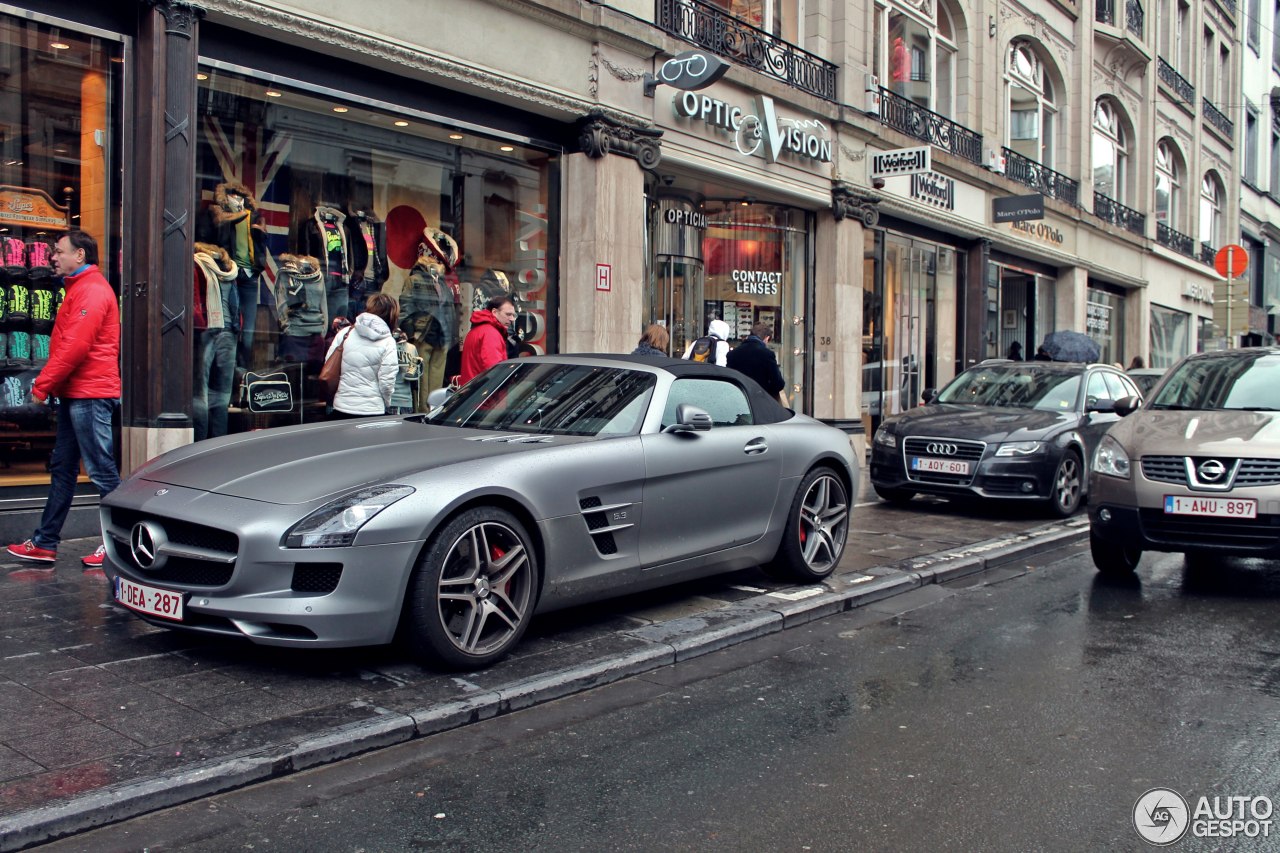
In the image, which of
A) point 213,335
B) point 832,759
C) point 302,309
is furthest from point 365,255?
point 832,759

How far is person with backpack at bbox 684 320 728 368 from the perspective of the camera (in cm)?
1116

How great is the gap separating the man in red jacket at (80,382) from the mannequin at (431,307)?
4458 mm

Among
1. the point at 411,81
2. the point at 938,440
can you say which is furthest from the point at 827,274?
the point at 411,81

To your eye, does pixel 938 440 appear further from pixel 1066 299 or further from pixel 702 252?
pixel 1066 299

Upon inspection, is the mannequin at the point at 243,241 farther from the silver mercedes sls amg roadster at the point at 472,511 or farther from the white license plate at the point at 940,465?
the white license plate at the point at 940,465

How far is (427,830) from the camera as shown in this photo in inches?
134

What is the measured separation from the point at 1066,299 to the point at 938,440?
1726 centimetres

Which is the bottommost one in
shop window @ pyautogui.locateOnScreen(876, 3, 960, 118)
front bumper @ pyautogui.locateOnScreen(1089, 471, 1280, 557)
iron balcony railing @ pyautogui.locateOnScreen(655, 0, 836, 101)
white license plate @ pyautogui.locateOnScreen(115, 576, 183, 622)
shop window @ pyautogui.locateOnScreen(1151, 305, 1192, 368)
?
white license plate @ pyautogui.locateOnScreen(115, 576, 183, 622)

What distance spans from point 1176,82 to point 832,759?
109 feet

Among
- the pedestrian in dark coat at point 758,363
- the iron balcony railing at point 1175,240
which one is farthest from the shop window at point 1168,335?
the pedestrian in dark coat at point 758,363

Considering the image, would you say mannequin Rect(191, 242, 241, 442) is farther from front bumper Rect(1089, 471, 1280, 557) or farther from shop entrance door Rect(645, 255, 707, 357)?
front bumper Rect(1089, 471, 1280, 557)

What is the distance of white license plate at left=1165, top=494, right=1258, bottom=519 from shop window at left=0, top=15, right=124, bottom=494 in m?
7.76

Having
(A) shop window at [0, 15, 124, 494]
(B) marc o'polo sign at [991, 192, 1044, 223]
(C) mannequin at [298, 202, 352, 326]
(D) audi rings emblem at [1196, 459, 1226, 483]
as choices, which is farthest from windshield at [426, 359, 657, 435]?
(B) marc o'polo sign at [991, 192, 1044, 223]

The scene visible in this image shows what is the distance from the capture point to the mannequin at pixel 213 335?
30.3ft
